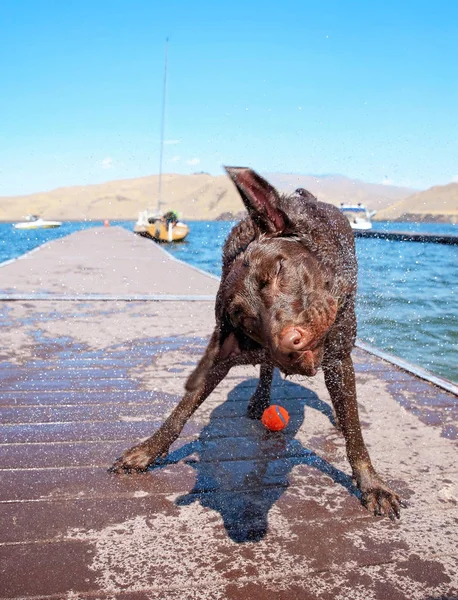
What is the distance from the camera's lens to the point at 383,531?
2.90 metres

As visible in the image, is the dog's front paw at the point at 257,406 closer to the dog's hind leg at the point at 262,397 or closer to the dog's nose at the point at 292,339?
the dog's hind leg at the point at 262,397

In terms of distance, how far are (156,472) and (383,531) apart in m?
1.41

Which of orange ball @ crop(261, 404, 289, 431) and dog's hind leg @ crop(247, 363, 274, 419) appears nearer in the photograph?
orange ball @ crop(261, 404, 289, 431)

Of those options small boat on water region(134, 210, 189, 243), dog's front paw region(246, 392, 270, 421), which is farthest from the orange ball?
small boat on water region(134, 210, 189, 243)

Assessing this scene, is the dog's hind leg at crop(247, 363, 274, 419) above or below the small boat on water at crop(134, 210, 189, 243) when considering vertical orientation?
above

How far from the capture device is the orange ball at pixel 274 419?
4.20 metres

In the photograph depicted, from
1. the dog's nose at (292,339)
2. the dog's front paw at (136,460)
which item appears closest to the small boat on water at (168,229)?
the dog's front paw at (136,460)

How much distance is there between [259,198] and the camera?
274 cm

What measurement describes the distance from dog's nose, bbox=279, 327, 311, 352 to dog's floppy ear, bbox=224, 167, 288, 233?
0.67 m

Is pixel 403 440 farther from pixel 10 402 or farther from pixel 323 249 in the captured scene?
pixel 10 402

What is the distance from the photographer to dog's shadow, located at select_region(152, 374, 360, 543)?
120 inches

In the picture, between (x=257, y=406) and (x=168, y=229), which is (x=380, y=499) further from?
(x=168, y=229)

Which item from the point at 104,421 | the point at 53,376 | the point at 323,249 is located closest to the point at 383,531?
the point at 323,249

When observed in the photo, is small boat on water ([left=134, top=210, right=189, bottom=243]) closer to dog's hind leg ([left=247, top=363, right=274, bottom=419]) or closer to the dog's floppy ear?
dog's hind leg ([left=247, top=363, right=274, bottom=419])
